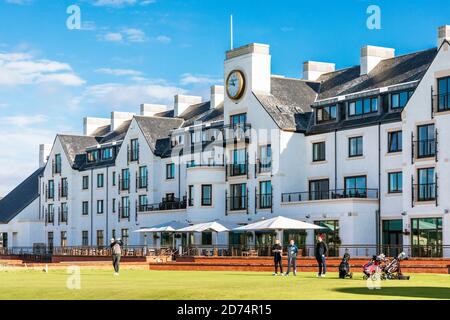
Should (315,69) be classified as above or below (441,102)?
above

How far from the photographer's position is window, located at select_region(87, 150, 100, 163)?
86.8 metres

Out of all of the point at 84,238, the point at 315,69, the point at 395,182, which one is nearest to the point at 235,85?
the point at 315,69

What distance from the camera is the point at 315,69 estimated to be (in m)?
70.6

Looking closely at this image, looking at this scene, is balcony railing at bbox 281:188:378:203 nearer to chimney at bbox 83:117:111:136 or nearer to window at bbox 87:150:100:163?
window at bbox 87:150:100:163

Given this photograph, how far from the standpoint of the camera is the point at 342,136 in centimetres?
5997

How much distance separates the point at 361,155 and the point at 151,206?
2350cm

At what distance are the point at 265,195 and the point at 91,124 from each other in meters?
38.1

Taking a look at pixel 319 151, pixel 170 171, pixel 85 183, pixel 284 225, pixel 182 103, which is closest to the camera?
pixel 284 225

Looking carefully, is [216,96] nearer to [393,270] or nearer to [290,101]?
[290,101]

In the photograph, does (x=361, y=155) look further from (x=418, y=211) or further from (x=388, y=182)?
(x=418, y=211)

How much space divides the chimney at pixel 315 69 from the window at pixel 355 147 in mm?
11832

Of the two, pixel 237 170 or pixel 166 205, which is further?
pixel 166 205

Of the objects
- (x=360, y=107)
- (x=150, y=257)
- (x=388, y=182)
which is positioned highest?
(x=360, y=107)

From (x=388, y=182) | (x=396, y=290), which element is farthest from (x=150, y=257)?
(x=396, y=290)
